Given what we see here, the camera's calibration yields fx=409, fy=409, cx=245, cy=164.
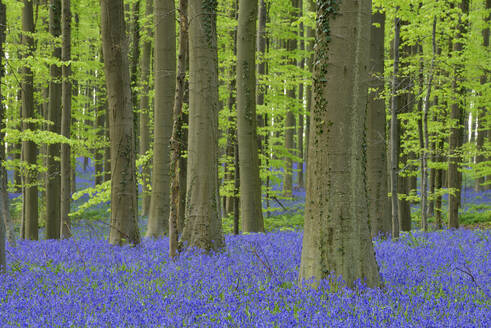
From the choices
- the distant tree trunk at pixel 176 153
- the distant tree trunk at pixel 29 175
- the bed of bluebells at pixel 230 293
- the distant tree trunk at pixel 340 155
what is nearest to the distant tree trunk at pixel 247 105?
the bed of bluebells at pixel 230 293

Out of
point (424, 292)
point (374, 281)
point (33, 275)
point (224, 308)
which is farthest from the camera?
point (33, 275)

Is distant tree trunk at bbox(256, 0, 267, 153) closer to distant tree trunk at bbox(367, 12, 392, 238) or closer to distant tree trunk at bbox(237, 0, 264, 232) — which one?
distant tree trunk at bbox(237, 0, 264, 232)

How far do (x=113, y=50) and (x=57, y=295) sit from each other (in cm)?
578

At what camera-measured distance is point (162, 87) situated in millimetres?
12125

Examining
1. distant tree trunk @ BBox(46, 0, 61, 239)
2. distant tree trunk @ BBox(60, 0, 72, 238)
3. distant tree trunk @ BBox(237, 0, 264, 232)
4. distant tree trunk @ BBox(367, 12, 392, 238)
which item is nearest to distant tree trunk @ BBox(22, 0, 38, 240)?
distant tree trunk @ BBox(46, 0, 61, 239)

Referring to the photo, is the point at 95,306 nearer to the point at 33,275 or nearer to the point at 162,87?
the point at 33,275

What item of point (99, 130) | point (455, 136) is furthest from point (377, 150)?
point (99, 130)

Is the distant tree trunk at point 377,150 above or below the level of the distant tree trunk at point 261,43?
below

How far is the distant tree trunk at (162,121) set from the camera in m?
11.9

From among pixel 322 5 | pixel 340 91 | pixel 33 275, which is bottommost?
pixel 33 275

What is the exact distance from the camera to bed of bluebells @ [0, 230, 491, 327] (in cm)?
399

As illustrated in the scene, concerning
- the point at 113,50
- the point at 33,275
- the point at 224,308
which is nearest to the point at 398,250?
the point at 224,308

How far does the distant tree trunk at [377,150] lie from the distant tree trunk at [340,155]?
4869 mm

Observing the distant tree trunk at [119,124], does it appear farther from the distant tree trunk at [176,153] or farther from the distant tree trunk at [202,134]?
the distant tree trunk at [176,153]
